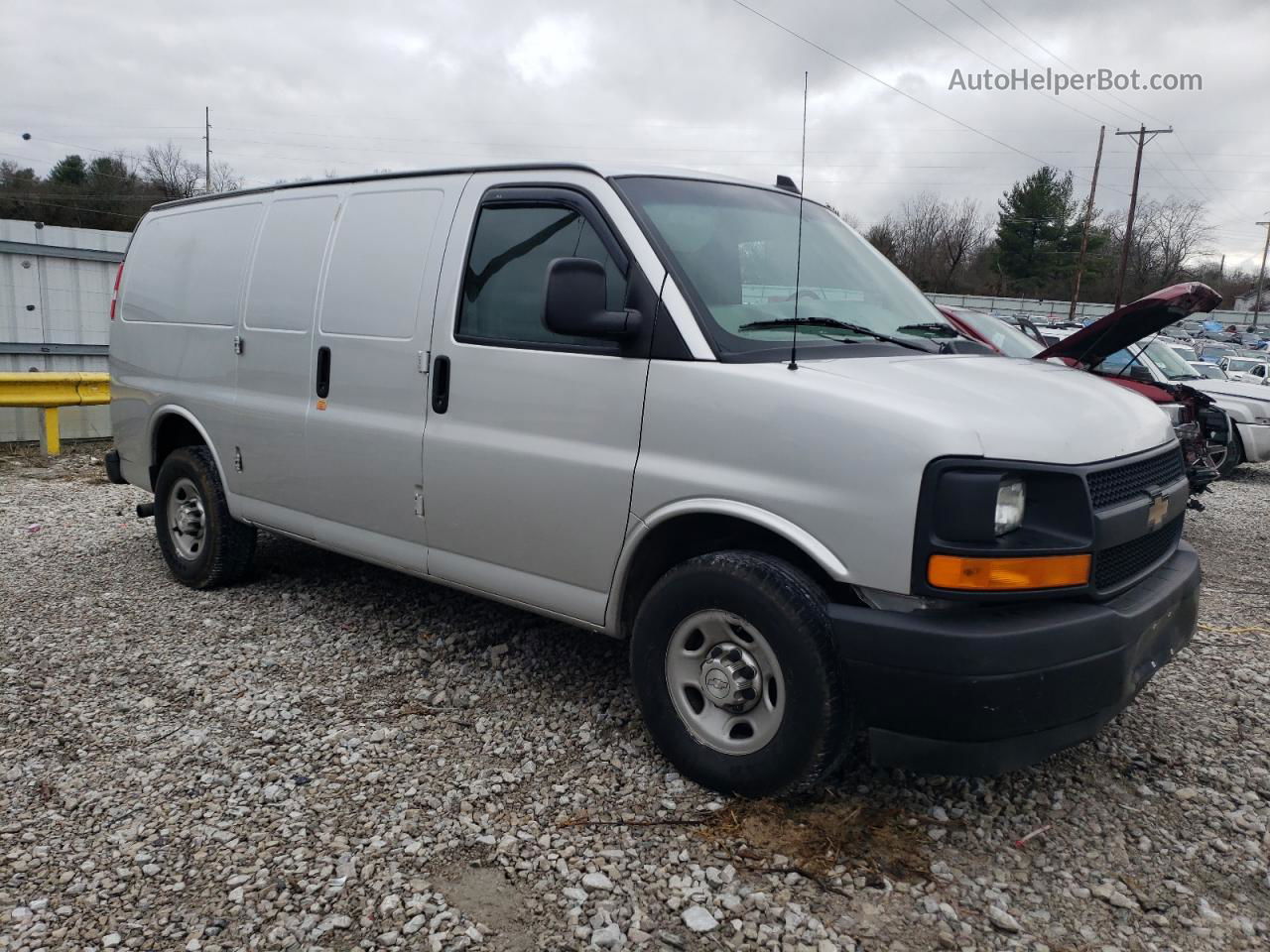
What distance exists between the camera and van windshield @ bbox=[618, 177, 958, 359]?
11.2 feet

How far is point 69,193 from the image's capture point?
4862 cm

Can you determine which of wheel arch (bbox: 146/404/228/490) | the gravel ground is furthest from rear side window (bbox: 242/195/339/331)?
the gravel ground

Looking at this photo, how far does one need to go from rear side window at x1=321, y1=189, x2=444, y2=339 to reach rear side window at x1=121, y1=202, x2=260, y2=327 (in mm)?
897

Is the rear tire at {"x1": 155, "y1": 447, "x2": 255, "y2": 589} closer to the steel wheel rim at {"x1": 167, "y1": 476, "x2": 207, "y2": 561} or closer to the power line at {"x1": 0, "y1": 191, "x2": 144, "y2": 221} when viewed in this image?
the steel wheel rim at {"x1": 167, "y1": 476, "x2": 207, "y2": 561}

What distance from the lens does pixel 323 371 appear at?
4.53 meters

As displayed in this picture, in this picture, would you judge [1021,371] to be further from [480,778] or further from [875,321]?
[480,778]

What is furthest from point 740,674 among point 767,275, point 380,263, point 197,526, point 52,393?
point 52,393

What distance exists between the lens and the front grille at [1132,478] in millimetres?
2932

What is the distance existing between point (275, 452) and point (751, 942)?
11.0ft

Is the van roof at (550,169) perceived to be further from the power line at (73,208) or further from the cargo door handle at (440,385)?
the power line at (73,208)

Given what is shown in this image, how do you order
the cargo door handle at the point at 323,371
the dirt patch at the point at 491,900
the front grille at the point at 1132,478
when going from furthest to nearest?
the cargo door handle at the point at 323,371
the front grille at the point at 1132,478
the dirt patch at the point at 491,900

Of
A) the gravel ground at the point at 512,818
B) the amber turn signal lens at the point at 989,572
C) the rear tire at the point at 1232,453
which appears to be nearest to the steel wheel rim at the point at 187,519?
the gravel ground at the point at 512,818

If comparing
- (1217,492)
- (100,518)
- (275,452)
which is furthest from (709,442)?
(1217,492)

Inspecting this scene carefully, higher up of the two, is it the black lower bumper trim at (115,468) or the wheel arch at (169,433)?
the wheel arch at (169,433)
